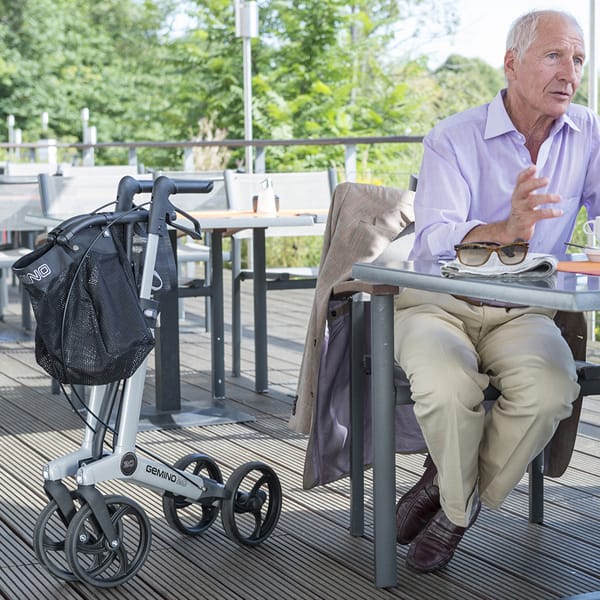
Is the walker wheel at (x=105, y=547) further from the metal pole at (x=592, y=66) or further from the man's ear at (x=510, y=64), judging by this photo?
the metal pole at (x=592, y=66)

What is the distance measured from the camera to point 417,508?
8.40 feet

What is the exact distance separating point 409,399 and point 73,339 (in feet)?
2.20

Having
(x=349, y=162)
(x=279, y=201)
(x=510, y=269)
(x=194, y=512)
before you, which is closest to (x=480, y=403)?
(x=510, y=269)

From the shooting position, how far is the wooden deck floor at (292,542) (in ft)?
7.86

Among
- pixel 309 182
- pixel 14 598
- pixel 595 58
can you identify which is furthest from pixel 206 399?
pixel 595 58

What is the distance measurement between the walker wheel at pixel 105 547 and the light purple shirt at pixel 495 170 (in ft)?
2.68

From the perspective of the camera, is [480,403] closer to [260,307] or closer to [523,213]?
[523,213]

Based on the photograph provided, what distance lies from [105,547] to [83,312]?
49 cm

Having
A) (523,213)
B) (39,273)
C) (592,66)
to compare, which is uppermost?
(592,66)

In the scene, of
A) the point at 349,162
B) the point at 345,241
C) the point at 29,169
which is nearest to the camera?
the point at 345,241

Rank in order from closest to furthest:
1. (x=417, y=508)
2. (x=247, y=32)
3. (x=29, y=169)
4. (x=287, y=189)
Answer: (x=417, y=508) → (x=287, y=189) → (x=247, y=32) → (x=29, y=169)

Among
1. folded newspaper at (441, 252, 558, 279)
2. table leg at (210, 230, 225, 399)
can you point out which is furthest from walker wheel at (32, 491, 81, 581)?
table leg at (210, 230, 225, 399)

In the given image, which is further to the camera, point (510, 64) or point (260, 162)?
point (260, 162)

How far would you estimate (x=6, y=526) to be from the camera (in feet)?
9.20
